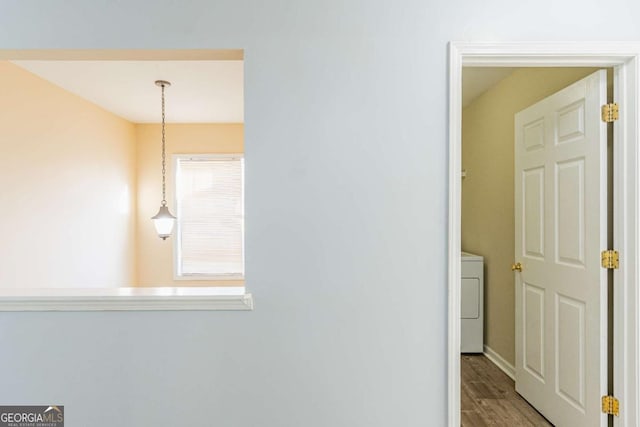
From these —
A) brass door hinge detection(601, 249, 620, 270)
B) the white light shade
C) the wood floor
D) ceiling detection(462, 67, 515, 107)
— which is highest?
ceiling detection(462, 67, 515, 107)

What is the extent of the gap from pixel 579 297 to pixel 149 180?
181 inches

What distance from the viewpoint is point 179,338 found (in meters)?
1.57

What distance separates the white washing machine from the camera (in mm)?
3273

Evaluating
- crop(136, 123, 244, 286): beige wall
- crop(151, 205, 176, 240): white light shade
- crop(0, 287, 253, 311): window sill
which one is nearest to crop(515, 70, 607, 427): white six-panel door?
crop(0, 287, 253, 311): window sill

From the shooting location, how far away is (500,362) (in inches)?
118

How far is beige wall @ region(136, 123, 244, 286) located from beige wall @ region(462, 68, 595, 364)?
2.89 m

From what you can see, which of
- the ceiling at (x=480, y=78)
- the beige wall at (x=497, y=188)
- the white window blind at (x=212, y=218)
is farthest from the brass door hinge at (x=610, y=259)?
the white window blind at (x=212, y=218)

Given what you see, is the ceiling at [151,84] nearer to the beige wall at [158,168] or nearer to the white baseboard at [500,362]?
the beige wall at [158,168]

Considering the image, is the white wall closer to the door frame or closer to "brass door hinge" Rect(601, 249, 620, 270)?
the door frame

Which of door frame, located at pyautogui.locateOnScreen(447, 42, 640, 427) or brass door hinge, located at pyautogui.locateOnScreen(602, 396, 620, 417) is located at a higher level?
door frame, located at pyautogui.locateOnScreen(447, 42, 640, 427)

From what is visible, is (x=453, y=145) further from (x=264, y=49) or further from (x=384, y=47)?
(x=264, y=49)

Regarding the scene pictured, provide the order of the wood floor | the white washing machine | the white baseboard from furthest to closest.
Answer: the white washing machine, the white baseboard, the wood floor

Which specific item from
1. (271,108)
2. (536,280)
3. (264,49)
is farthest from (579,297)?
(264,49)

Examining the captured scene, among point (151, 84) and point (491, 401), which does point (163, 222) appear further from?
point (491, 401)
